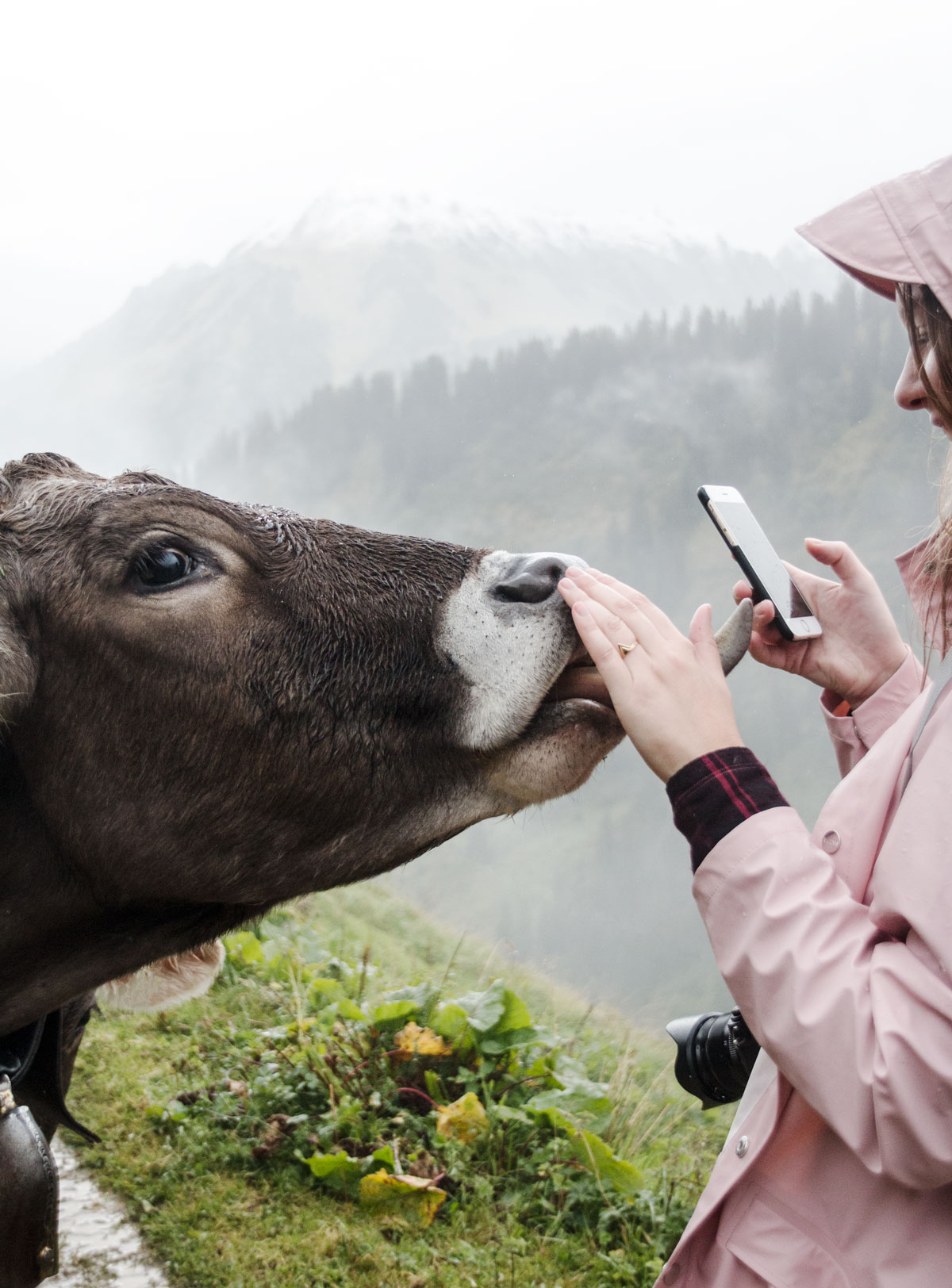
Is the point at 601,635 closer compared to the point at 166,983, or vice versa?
the point at 601,635

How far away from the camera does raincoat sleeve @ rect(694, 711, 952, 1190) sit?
3.84ft

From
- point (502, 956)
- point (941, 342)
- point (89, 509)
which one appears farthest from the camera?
point (502, 956)

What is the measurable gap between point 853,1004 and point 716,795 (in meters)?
0.32

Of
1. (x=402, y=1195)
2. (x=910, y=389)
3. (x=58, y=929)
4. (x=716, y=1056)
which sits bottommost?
(x=402, y=1195)

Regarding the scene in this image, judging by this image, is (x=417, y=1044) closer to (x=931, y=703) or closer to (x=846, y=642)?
(x=846, y=642)

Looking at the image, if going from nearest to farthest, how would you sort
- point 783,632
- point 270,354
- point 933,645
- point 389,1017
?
point 933,645 → point 783,632 → point 389,1017 → point 270,354

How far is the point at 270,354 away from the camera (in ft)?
56.0

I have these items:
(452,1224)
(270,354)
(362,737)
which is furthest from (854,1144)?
(270,354)

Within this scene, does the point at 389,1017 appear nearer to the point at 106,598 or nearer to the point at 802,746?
the point at 106,598

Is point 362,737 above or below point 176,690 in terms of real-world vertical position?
below

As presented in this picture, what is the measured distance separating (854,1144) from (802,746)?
655 centimetres

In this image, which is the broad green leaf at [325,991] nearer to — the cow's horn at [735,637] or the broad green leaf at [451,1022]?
the broad green leaf at [451,1022]

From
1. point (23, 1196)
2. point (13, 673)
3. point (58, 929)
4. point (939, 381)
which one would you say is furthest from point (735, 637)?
point (23, 1196)

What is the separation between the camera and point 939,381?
147 cm
